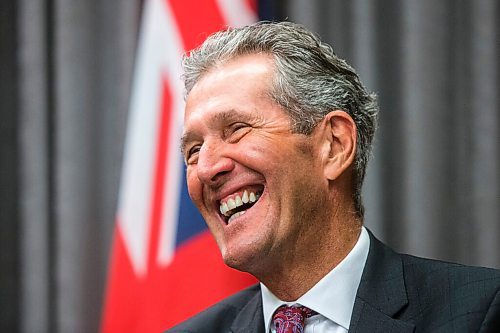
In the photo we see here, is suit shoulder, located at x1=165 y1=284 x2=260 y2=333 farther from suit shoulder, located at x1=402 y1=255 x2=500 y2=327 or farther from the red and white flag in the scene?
the red and white flag

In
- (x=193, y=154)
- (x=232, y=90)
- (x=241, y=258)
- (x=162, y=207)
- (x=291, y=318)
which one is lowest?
(x=162, y=207)

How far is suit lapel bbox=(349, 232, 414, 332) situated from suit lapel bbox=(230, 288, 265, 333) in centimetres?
23

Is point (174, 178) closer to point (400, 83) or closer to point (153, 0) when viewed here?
point (153, 0)

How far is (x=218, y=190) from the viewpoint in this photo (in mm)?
1553

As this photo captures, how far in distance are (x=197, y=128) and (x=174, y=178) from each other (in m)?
0.76

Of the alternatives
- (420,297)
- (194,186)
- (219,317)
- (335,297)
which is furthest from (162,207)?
(420,297)

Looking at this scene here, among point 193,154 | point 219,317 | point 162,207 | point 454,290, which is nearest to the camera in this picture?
point 454,290

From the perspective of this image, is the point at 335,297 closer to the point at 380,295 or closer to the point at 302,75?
the point at 380,295

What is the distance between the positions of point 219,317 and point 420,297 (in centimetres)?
43

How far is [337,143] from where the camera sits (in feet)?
5.33

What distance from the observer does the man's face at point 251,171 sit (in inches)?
59.9

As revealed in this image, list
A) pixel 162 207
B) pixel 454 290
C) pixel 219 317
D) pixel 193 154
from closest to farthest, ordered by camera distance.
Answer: pixel 454 290 → pixel 193 154 → pixel 219 317 → pixel 162 207

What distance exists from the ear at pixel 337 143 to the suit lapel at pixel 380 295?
17 cm

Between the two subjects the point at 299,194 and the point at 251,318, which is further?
the point at 251,318
